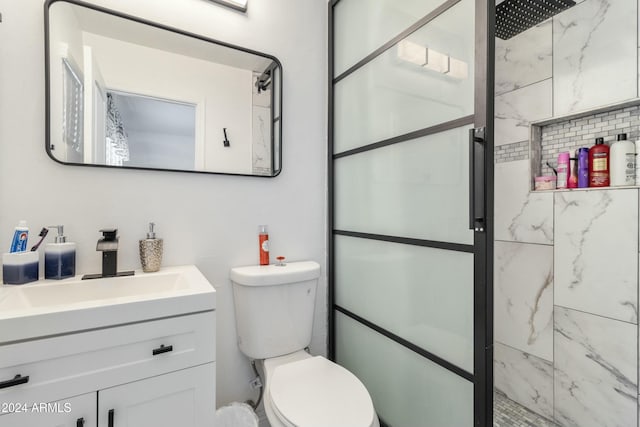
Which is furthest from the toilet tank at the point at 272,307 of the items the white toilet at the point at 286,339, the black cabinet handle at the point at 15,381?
the black cabinet handle at the point at 15,381

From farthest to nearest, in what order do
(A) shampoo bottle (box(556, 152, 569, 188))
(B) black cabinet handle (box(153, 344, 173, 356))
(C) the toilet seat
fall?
(A) shampoo bottle (box(556, 152, 569, 188)) < (C) the toilet seat < (B) black cabinet handle (box(153, 344, 173, 356))

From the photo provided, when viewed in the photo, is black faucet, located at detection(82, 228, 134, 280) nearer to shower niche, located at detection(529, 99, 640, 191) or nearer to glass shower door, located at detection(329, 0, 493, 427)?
glass shower door, located at detection(329, 0, 493, 427)

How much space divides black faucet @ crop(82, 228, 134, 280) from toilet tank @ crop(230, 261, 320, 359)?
18.1 inches

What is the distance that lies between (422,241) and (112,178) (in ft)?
4.05

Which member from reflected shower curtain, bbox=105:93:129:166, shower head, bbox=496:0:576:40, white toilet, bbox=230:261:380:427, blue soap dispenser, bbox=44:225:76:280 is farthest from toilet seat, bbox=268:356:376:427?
shower head, bbox=496:0:576:40

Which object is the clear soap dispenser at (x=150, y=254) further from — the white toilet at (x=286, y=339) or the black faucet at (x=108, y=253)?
the white toilet at (x=286, y=339)

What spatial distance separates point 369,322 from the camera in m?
1.48

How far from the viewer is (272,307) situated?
1366mm

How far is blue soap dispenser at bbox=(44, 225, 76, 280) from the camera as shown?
106 centimetres

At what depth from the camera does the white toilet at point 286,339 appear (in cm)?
109

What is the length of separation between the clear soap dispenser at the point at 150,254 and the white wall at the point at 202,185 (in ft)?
0.27

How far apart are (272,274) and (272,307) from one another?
0.15m

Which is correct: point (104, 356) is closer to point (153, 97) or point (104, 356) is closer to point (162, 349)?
point (162, 349)

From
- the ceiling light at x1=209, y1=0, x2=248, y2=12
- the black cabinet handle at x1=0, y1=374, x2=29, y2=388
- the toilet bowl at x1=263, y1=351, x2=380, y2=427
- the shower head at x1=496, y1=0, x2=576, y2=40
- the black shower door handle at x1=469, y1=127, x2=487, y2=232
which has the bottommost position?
the toilet bowl at x1=263, y1=351, x2=380, y2=427
